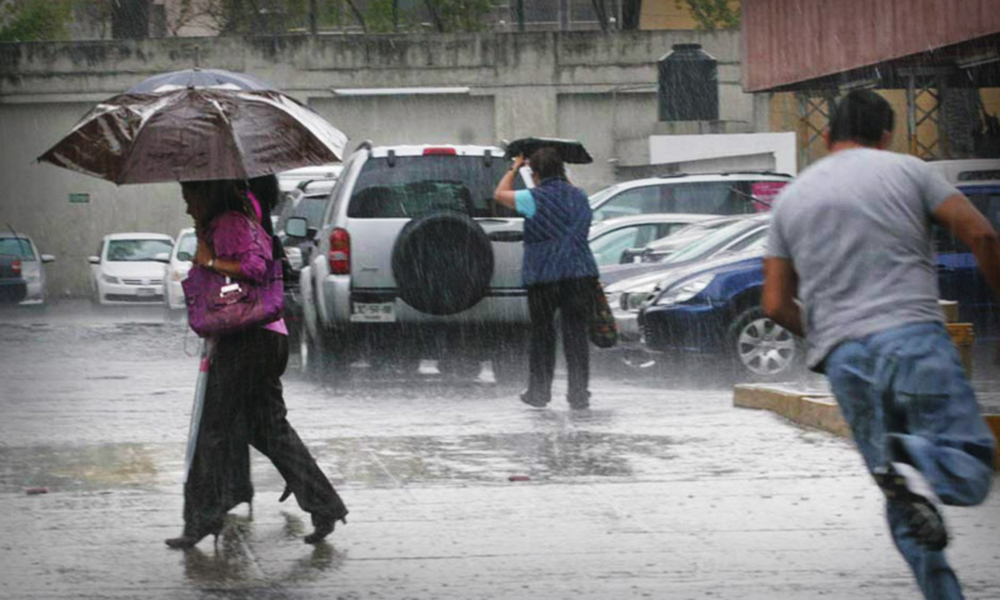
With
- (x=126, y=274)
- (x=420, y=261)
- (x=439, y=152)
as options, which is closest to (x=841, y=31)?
(x=126, y=274)

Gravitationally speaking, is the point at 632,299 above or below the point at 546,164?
below

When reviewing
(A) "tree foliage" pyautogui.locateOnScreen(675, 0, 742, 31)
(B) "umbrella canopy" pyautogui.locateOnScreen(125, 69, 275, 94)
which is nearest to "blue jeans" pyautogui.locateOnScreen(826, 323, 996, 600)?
(B) "umbrella canopy" pyautogui.locateOnScreen(125, 69, 275, 94)

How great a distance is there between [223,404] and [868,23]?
67.8 ft

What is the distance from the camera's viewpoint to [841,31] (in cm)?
2783

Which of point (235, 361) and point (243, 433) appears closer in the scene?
point (235, 361)

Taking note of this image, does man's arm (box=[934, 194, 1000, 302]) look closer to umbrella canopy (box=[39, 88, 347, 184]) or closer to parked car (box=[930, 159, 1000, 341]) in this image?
umbrella canopy (box=[39, 88, 347, 184])

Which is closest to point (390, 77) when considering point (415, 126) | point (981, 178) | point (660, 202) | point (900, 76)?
point (415, 126)

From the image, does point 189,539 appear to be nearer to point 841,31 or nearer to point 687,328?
point 687,328

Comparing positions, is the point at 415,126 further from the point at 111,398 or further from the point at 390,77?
the point at 111,398

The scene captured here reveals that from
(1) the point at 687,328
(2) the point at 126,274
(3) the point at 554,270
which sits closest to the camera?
(3) the point at 554,270

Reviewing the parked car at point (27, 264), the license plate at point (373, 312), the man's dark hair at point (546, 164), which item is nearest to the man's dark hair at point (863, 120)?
the man's dark hair at point (546, 164)

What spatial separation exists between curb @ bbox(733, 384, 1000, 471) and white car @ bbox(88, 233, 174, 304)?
21.6 metres

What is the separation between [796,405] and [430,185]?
4588mm

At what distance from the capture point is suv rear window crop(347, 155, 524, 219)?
14.8 metres
